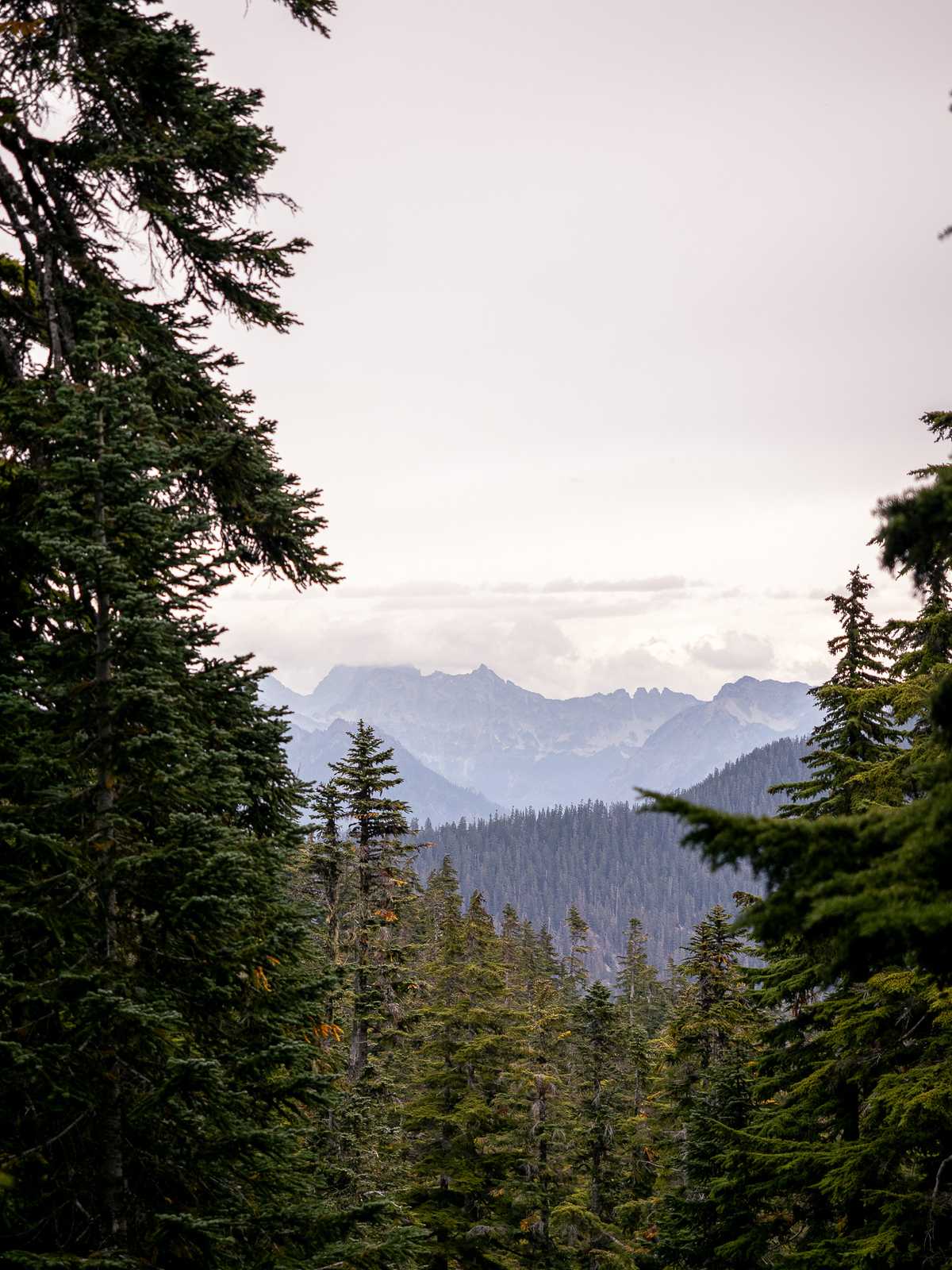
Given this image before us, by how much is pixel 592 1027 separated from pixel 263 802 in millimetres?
21430

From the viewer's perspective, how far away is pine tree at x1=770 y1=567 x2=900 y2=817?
12922 mm

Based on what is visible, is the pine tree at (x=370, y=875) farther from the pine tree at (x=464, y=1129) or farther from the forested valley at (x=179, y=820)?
the forested valley at (x=179, y=820)

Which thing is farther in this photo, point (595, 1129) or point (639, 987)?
point (639, 987)

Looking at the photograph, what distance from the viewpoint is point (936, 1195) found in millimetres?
9414

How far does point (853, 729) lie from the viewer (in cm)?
1428

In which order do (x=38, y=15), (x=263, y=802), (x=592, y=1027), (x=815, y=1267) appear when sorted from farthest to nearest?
(x=592, y=1027), (x=815, y=1267), (x=263, y=802), (x=38, y=15)

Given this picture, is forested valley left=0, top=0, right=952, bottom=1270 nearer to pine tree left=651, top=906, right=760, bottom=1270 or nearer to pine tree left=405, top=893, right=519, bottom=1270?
pine tree left=651, top=906, right=760, bottom=1270

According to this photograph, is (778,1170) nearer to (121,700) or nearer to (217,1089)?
(217,1089)

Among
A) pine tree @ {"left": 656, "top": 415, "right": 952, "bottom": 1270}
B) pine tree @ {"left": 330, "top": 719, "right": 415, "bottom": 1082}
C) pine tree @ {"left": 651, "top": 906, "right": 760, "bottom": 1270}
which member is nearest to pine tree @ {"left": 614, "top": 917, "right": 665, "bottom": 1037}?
pine tree @ {"left": 651, "top": 906, "right": 760, "bottom": 1270}

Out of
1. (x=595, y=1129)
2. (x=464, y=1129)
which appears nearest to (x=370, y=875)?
(x=464, y=1129)

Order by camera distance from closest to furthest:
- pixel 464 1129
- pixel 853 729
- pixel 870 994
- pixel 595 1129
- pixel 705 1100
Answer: pixel 870 994 → pixel 853 729 → pixel 705 1100 → pixel 595 1129 → pixel 464 1129

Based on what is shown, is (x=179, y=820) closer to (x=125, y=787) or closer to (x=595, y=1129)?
(x=125, y=787)

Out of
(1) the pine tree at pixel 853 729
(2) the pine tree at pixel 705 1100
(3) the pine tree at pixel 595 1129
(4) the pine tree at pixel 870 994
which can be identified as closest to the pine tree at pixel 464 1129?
(3) the pine tree at pixel 595 1129

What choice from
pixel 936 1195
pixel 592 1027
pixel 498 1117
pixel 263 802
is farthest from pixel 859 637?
pixel 498 1117
